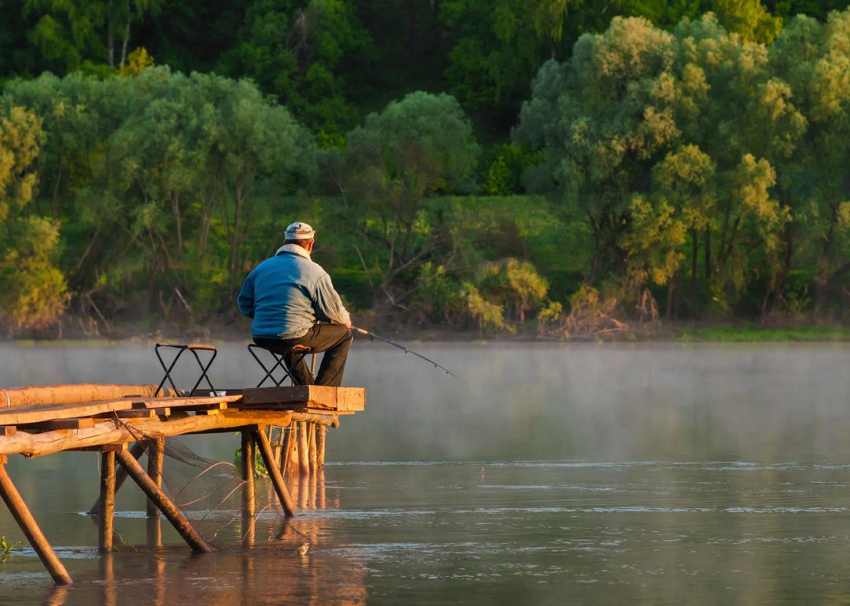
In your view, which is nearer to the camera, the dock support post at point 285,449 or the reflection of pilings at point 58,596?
the reflection of pilings at point 58,596

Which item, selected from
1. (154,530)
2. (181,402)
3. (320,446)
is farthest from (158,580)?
(320,446)

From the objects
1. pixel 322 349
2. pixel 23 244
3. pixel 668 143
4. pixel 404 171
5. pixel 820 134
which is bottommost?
pixel 322 349

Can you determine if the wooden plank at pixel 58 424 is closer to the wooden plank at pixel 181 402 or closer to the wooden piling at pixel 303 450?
the wooden plank at pixel 181 402

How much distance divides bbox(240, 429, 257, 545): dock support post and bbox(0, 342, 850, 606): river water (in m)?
0.26

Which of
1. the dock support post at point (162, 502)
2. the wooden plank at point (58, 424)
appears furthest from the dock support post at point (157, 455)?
the wooden plank at point (58, 424)

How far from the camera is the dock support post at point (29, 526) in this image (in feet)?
37.1

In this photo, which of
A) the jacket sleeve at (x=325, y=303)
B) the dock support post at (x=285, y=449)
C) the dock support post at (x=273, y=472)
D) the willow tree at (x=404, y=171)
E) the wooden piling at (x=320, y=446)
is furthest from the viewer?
the willow tree at (x=404, y=171)

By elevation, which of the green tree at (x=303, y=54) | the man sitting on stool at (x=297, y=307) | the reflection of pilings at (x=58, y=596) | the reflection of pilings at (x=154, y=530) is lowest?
the reflection of pilings at (x=154, y=530)

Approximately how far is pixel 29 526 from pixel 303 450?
741cm

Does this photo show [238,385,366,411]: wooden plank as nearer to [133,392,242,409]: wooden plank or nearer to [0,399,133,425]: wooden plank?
[133,392,242,409]: wooden plank

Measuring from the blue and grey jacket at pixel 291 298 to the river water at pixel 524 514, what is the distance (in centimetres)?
178

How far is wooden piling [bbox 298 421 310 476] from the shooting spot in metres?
18.6

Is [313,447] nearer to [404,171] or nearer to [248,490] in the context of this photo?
[248,490]

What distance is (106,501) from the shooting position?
1340cm
